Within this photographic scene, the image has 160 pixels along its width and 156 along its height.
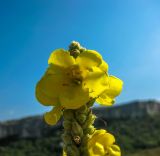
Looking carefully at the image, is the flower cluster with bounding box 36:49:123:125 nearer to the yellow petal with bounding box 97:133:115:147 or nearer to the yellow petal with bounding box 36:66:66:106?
the yellow petal with bounding box 36:66:66:106

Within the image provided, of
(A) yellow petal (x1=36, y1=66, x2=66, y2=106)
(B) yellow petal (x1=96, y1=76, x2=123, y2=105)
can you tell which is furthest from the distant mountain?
(A) yellow petal (x1=36, y1=66, x2=66, y2=106)

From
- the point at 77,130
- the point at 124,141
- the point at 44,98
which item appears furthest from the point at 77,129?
the point at 124,141

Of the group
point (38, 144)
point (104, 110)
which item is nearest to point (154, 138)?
point (104, 110)

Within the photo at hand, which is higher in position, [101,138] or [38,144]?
[38,144]

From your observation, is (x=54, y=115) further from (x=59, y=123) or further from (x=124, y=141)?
(x=59, y=123)

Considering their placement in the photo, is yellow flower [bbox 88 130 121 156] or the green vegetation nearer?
yellow flower [bbox 88 130 121 156]

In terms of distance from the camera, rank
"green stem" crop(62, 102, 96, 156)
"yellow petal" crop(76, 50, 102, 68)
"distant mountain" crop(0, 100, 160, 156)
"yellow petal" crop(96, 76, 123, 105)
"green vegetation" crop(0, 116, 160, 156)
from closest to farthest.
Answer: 1. "green stem" crop(62, 102, 96, 156)
2. "yellow petal" crop(76, 50, 102, 68)
3. "yellow petal" crop(96, 76, 123, 105)
4. "green vegetation" crop(0, 116, 160, 156)
5. "distant mountain" crop(0, 100, 160, 156)

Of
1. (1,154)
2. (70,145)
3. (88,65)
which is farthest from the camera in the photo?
(1,154)

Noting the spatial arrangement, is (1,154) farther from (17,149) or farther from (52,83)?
(52,83)
